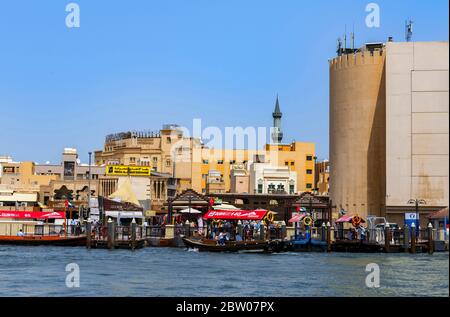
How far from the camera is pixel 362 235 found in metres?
72.1

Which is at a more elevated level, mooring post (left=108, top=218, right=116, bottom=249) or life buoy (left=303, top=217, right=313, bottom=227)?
life buoy (left=303, top=217, right=313, bottom=227)

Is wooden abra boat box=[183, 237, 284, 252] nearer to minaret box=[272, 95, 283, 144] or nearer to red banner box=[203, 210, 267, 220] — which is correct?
red banner box=[203, 210, 267, 220]

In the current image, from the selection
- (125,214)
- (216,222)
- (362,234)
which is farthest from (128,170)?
(362,234)

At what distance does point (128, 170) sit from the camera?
10894cm

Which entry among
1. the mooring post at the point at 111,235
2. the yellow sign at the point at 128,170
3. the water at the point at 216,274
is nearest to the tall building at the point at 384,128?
the water at the point at 216,274

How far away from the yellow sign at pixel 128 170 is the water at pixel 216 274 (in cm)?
4713

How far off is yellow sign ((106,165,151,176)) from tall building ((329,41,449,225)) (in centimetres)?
2374

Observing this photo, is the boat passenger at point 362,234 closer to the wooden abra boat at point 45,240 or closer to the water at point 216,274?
the water at point 216,274

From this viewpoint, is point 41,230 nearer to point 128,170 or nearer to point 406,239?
point 128,170

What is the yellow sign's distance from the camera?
109 m

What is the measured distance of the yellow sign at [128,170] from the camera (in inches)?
4301

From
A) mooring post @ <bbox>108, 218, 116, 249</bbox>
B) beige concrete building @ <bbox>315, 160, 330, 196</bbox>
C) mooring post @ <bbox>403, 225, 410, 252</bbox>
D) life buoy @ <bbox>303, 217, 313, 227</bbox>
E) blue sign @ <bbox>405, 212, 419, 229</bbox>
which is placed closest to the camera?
mooring post @ <bbox>403, 225, 410, 252</bbox>

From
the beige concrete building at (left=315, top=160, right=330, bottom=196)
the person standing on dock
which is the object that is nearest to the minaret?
the beige concrete building at (left=315, top=160, right=330, bottom=196)

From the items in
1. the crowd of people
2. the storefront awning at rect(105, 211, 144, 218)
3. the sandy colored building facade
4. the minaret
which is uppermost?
the minaret
